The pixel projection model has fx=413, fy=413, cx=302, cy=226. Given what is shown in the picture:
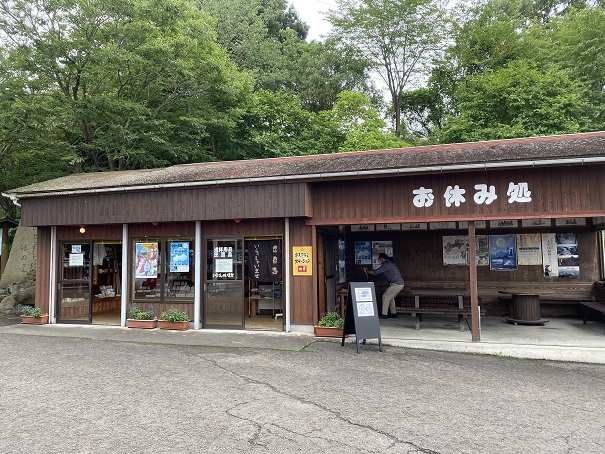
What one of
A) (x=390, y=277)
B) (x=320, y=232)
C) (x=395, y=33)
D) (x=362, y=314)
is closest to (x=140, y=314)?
(x=320, y=232)

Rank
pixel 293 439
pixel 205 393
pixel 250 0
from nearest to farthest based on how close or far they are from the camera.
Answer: pixel 293 439 < pixel 205 393 < pixel 250 0

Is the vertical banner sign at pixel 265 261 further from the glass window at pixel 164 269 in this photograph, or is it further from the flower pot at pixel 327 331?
the glass window at pixel 164 269

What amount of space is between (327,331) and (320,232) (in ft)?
7.81

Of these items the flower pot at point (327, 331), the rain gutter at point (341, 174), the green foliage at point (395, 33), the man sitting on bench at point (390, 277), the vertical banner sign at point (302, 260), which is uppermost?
the green foliage at point (395, 33)

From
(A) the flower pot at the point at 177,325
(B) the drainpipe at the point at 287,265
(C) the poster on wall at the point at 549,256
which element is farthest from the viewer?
(C) the poster on wall at the point at 549,256

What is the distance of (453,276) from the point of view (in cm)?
1194

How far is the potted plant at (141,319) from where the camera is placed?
10.3 m

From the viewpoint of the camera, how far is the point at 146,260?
1077 cm

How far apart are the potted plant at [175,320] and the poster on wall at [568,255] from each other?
9.98 m

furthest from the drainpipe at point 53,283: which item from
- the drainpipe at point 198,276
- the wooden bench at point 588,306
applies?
the wooden bench at point 588,306

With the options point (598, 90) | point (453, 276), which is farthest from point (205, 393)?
point (598, 90)

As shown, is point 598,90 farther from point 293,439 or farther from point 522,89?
point 293,439

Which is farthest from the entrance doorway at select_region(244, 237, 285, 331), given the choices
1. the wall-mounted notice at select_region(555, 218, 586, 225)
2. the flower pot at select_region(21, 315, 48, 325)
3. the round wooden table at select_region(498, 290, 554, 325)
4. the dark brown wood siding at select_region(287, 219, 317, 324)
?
the wall-mounted notice at select_region(555, 218, 586, 225)

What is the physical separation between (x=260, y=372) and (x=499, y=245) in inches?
323
